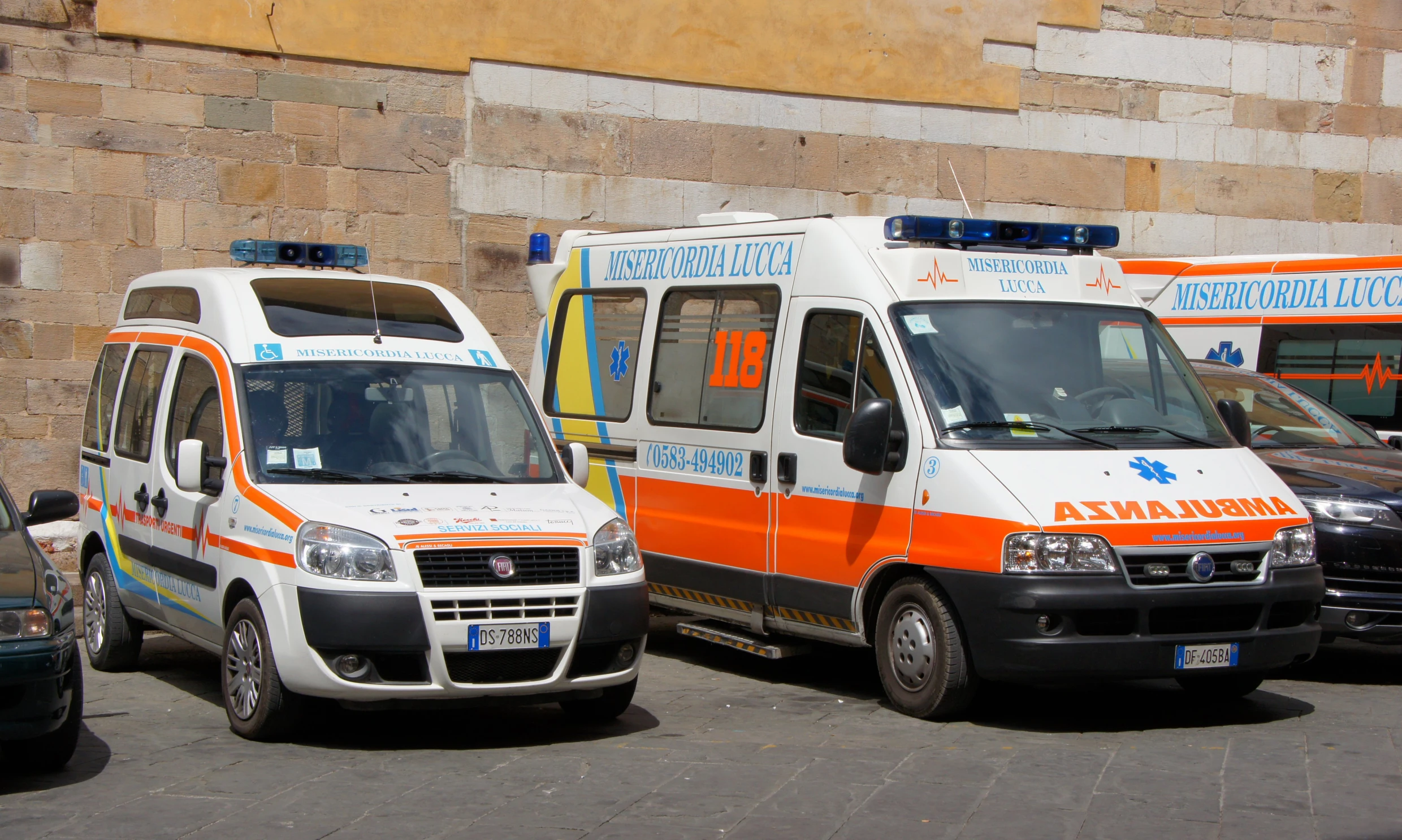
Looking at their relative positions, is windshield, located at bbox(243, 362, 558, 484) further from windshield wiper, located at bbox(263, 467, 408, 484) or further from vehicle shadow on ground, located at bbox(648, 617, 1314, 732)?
vehicle shadow on ground, located at bbox(648, 617, 1314, 732)

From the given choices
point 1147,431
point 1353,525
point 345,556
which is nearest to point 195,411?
point 345,556

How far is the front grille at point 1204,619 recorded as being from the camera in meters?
7.07

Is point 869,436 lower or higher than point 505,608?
→ higher

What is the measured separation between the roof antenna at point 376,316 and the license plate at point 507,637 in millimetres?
1853

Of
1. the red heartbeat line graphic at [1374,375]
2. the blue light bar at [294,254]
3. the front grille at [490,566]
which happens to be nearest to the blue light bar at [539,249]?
the blue light bar at [294,254]

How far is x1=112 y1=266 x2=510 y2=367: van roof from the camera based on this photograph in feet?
25.0

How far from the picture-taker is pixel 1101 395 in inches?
307

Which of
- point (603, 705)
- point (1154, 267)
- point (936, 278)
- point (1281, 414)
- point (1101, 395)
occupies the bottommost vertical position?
point (603, 705)

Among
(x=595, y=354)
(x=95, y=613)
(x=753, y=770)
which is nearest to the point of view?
(x=753, y=770)

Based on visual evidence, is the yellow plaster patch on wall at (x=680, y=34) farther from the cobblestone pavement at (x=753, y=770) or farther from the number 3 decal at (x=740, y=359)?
the cobblestone pavement at (x=753, y=770)

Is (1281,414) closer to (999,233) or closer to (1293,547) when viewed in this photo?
(1293,547)

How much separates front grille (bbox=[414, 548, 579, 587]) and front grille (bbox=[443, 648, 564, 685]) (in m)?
0.29

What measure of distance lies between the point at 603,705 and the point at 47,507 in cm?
260

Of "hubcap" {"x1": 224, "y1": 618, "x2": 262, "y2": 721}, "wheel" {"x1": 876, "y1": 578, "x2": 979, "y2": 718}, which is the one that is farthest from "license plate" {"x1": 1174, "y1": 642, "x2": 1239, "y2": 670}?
"hubcap" {"x1": 224, "y1": 618, "x2": 262, "y2": 721}
